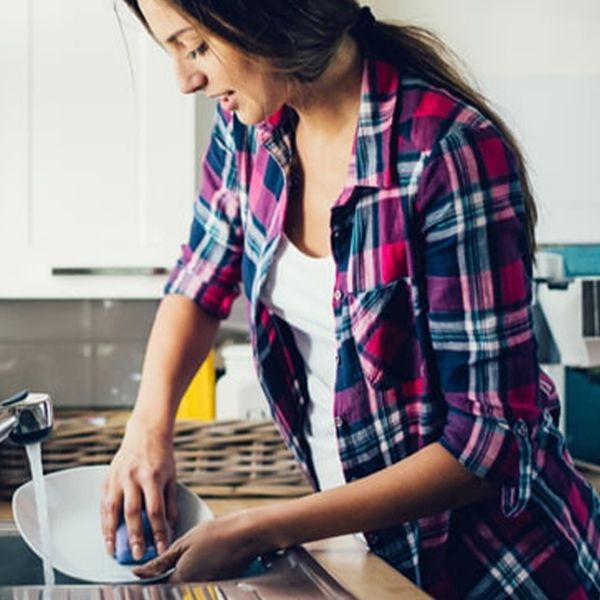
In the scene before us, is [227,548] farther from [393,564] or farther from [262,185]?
[262,185]

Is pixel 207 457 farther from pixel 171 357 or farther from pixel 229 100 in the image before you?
pixel 229 100

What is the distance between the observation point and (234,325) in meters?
2.53

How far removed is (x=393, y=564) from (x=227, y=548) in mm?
210

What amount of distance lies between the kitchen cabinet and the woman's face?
43.7 inches

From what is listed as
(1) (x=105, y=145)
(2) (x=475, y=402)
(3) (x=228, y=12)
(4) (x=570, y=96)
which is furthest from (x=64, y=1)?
(2) (x=475, y=402)

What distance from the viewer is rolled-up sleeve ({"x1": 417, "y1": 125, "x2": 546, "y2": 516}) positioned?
3.51ft

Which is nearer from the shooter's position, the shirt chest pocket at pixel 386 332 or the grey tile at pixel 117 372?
the shirt chest pocket at pixel 386 332

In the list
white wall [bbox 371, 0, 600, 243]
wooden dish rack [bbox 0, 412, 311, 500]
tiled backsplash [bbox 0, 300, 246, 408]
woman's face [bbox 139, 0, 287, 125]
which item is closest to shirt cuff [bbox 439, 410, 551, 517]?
woman's face [bbox 139, 0, 287, 125]

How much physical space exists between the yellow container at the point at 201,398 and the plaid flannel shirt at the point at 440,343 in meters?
1.00

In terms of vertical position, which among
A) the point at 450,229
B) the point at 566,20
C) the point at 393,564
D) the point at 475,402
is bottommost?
the point at 393,564

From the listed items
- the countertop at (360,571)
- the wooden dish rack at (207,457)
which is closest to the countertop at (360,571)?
the countertop at (360,571)

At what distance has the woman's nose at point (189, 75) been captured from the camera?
1.07 meters

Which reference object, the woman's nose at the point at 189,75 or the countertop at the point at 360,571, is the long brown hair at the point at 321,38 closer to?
the woman's nose at the point at 189,75

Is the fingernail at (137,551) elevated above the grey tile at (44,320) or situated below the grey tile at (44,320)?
below
